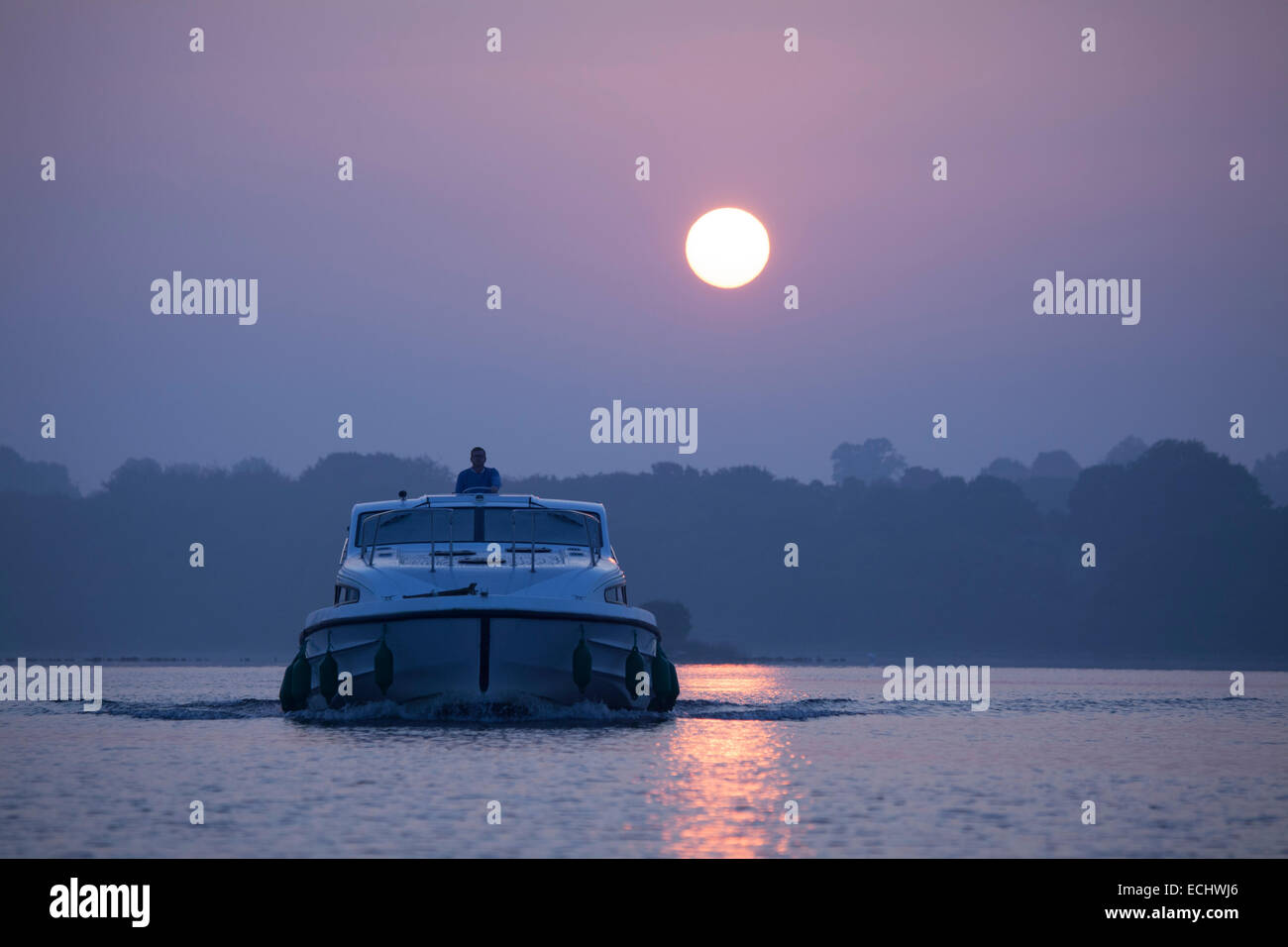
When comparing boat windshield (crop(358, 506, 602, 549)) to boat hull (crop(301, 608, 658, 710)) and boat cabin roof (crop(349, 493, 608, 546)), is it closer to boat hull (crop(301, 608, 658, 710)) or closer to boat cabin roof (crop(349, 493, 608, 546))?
boat cabin roof (crop(349, 493, 608, 546))

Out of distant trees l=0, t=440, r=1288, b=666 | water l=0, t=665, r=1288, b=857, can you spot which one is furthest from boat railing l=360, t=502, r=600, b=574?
distant trees l=0, t=440, r=1288, b=666

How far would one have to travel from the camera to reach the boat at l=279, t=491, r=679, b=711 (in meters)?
21.4

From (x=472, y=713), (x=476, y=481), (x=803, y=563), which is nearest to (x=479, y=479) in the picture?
(x=476, y=481)

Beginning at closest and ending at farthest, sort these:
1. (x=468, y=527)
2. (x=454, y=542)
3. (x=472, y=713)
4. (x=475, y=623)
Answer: (x=475, y=623) → (x=472, y=713) → (x=454, y=542) → (x=468, y=527)

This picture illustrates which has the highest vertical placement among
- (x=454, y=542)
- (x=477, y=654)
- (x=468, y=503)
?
(x=468, y=503)

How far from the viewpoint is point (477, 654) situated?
70.3ft

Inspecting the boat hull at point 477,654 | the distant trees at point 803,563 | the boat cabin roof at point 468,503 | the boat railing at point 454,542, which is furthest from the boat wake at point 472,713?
the distant trees at point 803,563

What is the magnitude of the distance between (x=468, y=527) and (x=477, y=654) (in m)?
4.04

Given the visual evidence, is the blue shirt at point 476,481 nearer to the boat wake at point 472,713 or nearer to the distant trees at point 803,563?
the boat wake at point 472,713

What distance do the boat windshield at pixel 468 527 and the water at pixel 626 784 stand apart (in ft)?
10.3

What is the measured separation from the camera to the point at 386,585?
22.3 m

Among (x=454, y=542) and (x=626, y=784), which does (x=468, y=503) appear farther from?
(x=626, y=784)

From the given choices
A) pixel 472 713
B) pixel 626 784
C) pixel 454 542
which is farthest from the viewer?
pixel 454 542
